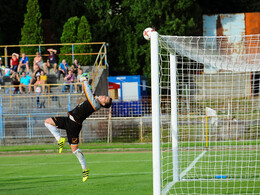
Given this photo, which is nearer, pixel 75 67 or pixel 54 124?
pixel 54 124

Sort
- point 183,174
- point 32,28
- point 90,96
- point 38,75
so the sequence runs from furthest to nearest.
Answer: point 32,28 → point 38,75 → point 183,174 → point 90,96

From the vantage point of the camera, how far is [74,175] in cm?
1400

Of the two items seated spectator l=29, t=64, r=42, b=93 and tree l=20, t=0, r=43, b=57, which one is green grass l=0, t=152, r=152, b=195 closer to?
seated spectator l=29, t=64, r=42, b=93

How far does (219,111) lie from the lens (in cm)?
2783

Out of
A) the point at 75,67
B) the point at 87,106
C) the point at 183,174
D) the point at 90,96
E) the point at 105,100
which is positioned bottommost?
the point at 183,174

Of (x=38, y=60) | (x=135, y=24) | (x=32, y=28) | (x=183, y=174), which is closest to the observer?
(x=183, y=174)

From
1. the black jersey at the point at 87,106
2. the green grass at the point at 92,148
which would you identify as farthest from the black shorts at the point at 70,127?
the green grass at the point at 92,148

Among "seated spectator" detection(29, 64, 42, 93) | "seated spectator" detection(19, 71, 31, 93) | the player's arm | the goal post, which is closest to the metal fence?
"seated spectator" detection(29, 64, 42, 93)

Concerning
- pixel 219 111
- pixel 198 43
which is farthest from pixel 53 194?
pixel 219 111

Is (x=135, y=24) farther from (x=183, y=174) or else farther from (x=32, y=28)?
(x=183, y=174)

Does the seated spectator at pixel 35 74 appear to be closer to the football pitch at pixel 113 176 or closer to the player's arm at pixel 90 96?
the football pitch at pixel 113 176

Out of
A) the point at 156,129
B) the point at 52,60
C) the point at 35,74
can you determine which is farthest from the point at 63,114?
the point at 156,129

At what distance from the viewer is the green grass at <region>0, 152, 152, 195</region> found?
11.3 meters

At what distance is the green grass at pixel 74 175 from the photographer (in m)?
11.3
